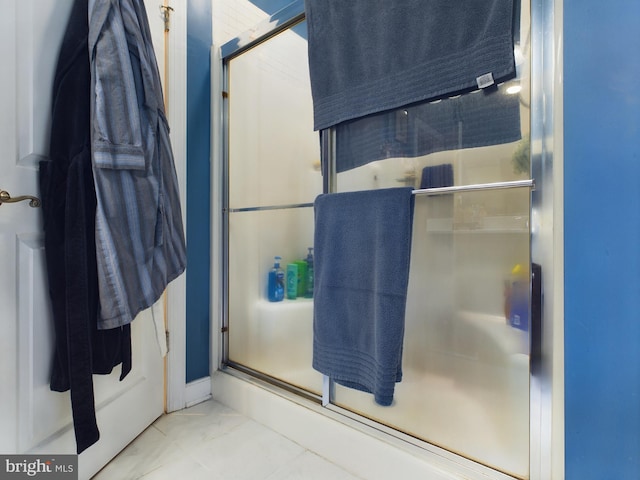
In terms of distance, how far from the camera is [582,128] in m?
0.72

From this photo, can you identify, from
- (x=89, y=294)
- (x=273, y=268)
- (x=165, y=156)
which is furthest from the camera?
(x=273, y=268)

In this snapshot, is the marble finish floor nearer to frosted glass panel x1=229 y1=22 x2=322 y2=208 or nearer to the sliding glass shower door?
the sliding glass shower door

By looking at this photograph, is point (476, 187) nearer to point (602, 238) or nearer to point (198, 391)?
point (602, 238)

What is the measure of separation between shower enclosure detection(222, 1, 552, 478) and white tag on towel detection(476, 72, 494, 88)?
0.05 metres

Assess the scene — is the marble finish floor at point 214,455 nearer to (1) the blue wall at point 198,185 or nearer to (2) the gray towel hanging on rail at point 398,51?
(1) the blue wall at point 198,185

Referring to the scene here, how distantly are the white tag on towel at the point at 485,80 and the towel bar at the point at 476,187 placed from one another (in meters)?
0.24

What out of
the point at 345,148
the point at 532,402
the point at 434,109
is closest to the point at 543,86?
the point at 434,109

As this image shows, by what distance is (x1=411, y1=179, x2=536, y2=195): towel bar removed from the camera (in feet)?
2.67

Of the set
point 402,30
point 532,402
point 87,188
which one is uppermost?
point 402,30

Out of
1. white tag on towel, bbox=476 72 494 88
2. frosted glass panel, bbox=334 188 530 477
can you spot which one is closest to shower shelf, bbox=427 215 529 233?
frosted glass panel, bbox=334 188 530 477

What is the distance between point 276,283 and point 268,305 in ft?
0.35

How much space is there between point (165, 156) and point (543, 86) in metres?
1.11

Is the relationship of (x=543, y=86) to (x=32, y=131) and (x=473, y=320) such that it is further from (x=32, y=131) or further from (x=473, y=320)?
(x=32, y=131)

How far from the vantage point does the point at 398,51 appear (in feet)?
3.12
